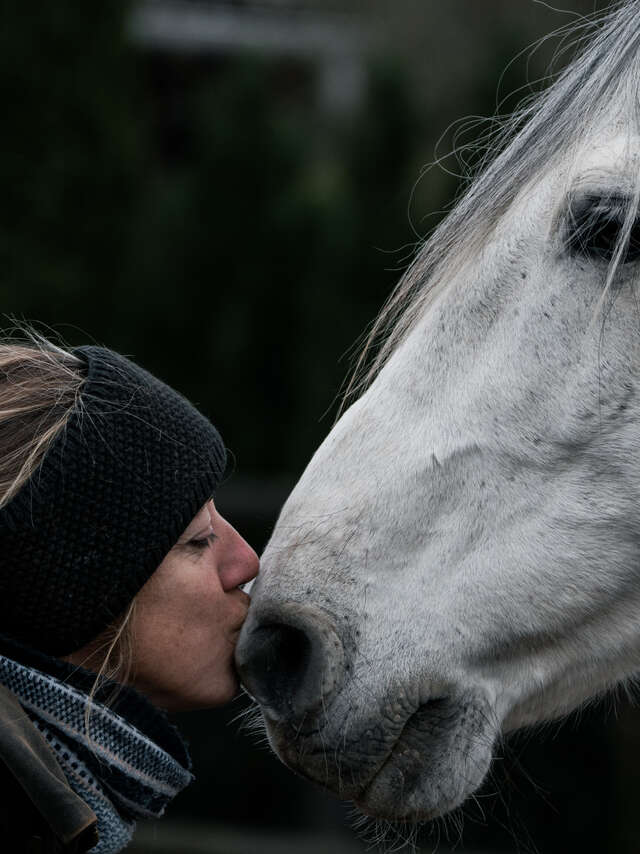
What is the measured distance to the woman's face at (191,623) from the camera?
1.79 m

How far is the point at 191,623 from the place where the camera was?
5.92 ft

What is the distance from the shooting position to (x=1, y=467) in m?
1.68

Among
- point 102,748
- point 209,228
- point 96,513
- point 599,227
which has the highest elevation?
point 599,227

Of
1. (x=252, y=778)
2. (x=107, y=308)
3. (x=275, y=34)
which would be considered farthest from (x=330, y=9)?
(x=252, y=778)

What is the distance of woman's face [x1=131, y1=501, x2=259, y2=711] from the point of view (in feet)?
5.86

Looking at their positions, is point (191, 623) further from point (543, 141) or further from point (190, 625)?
point (543, 141)

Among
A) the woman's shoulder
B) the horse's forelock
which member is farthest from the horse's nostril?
the horse's forelock

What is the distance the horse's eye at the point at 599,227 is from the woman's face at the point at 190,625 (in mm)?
726

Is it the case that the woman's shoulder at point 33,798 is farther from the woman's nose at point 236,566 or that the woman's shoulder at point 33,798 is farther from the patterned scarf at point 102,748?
the woman's nose at point 236,566

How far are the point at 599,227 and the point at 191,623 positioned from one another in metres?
0.87

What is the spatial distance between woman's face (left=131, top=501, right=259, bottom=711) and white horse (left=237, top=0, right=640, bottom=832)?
62 millimetres

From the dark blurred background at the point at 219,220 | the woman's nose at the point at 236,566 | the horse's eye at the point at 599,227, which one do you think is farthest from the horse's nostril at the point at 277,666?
the dark blurred background at the point at 219,220

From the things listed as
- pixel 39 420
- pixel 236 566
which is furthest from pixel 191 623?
pixel 39 420

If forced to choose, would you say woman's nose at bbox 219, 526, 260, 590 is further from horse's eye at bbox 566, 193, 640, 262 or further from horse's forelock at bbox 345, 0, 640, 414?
horse's eye at bbox 566, 193, 640, 262
